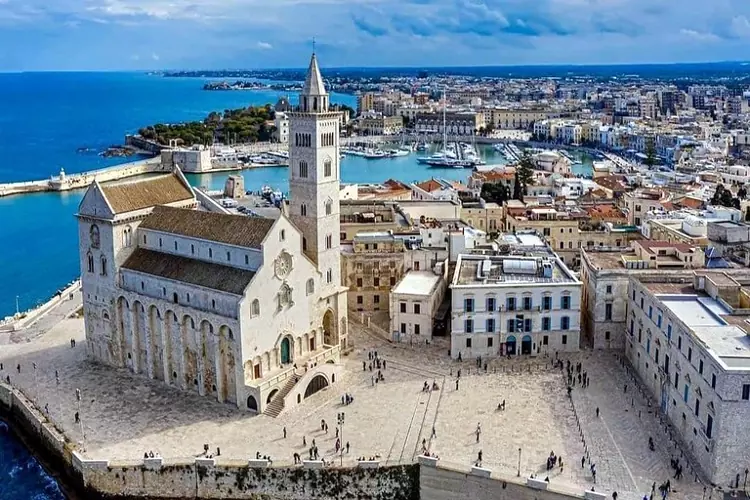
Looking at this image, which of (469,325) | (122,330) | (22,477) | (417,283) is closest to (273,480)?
(22,477)

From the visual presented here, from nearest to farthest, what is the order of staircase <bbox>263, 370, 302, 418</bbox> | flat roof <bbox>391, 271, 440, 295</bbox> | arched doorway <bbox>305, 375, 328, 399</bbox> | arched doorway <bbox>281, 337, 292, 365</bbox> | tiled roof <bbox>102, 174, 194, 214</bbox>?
1. staircase <bbox>263, 370, 302, 418</bbox>
2. arched doorway <bbox>305, 375, 328, 399</bbox>
3. arched doorway <bbox>281, 337, 292, 365</bbox>
4. tiled roof <bbox>102, 174, 194, 214</bbox>
5. flat roof <bbox>391, 271, 440, 295</bbox>

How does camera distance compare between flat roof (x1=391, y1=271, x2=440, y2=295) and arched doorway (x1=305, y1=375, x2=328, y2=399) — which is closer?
arched doorway (x1=305, y1=375, x2=328, y2=399)

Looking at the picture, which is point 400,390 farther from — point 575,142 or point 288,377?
point 575,142

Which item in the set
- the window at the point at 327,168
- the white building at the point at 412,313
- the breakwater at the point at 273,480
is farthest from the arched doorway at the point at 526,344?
the breakwater at the point at 273,480

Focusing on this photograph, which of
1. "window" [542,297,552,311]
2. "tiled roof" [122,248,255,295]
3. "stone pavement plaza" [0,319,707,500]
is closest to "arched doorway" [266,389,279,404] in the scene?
"stone pavement plaza" [0,319,707,500]

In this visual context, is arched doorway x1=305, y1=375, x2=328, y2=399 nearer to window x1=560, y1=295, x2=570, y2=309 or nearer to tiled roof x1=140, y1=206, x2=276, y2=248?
tiled roof x1=140, y1=206, x2=276, y2=248

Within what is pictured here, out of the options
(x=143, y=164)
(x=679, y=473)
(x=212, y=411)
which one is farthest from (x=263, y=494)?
(x=143, y=164)
